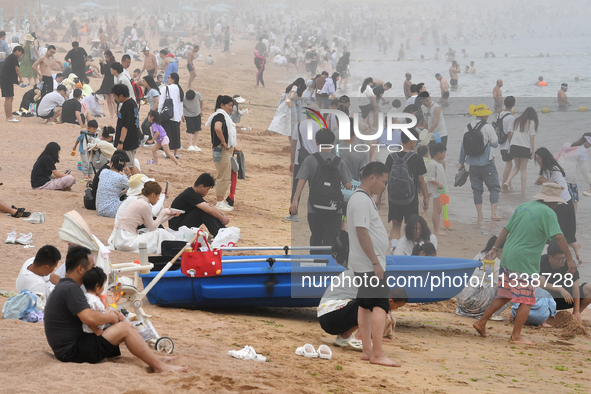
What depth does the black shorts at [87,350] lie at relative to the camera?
441cm

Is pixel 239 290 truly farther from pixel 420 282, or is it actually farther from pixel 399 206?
pixel 399 206

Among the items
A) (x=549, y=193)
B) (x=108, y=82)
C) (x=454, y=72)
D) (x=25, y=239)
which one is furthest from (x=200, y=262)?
(x=454, y=72)

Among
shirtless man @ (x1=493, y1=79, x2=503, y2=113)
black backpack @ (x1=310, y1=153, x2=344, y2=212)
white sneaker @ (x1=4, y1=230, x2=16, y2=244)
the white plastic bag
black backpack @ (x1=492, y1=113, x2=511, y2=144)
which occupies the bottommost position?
white sneaker @ (x1=4, y1=230, x2=16, y2=244)

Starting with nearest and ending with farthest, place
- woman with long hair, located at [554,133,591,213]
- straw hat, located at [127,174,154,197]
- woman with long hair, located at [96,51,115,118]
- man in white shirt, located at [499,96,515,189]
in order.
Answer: straw hat, located at [127,174,154,197] → woman with long hair, located at [554,133,591,213] → man in white shirt, located at [499,96,515,189] → woman with long hair, located at [96,51,115,118]

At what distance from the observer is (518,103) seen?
4128 centimetres

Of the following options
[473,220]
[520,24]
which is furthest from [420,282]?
[520,24]

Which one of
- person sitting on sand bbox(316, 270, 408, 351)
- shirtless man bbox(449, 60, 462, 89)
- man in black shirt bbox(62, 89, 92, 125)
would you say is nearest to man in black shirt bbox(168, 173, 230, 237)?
person sitting on sand bbox(316, 270, 408, 351)

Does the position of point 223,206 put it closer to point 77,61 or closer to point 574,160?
point 574,160

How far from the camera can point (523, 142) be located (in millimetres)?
11273

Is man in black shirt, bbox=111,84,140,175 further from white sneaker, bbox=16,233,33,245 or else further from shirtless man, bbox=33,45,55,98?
shirtless man, bbox=33,45,55,98

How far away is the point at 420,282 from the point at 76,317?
3.70 metres

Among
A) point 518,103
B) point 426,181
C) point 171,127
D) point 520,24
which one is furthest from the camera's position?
point 520,24

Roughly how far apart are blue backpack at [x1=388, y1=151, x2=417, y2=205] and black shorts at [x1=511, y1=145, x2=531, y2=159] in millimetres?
4160

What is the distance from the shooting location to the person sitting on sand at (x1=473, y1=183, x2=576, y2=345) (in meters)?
6.32
